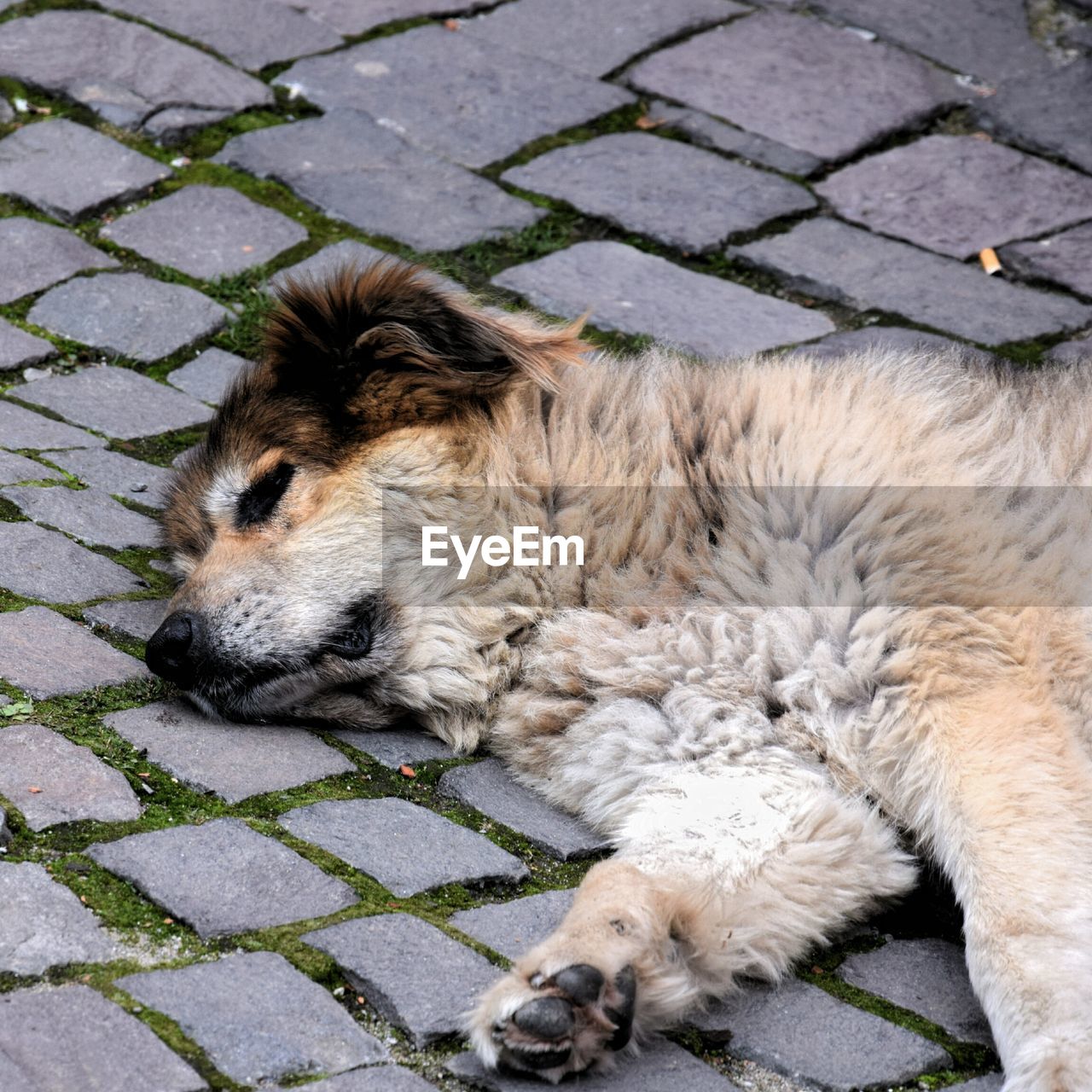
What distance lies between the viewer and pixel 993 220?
6.13m

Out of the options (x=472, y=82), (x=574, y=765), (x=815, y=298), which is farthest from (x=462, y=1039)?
(x=472, y=82)

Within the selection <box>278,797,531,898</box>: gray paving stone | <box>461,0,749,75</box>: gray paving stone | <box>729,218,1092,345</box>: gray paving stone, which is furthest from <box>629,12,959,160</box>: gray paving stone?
<box>278,797,531,898</box>: gray paving stone

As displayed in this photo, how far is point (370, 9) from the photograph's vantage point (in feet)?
24.5

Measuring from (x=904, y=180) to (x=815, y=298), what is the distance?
0.97 m

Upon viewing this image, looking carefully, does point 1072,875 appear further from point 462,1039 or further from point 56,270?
point 56,270

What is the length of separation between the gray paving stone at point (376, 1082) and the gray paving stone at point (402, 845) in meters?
0.55

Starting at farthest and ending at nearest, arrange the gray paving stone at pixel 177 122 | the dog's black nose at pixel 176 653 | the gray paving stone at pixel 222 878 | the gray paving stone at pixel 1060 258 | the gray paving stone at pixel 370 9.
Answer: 1. the gray paving stone at pixel 370 9
2. the gray paving stone at pixel 177 122
3. the gray paving stone at pixel 1060 258
4. the dog's black nose at pixel 176 653
5. the gray paving stone at pixel 222 878

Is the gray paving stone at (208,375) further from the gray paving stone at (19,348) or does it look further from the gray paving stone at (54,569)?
the gray paving stone at (54,569)

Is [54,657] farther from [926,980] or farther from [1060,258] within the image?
[1060,258]

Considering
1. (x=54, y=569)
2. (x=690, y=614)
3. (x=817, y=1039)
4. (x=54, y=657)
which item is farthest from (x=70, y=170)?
(x=817, y=1039)

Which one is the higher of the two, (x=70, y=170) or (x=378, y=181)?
(x=378, y=181)

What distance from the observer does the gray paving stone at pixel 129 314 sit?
17.7 ft

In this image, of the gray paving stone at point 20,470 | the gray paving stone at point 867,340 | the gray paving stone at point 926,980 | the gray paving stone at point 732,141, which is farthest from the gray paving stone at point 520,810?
the gray paving stone at point 732,141

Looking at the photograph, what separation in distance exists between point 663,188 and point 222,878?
4.07 meters
